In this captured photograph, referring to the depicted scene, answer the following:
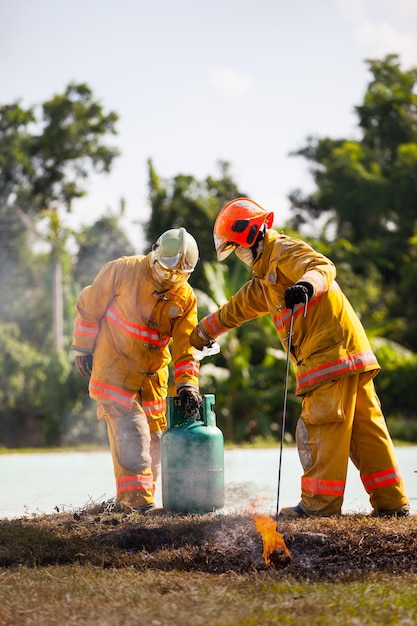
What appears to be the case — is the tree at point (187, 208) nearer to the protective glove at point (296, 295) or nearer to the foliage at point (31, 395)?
the foliage at point (31, 395)

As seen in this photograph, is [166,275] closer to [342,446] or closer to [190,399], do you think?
[190,399]

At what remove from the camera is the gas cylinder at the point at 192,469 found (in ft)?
Answer: 18.7

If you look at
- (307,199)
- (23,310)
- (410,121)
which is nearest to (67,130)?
(23,310)

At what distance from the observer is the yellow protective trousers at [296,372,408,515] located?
17.4ft

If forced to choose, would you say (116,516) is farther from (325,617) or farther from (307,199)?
(307,199)

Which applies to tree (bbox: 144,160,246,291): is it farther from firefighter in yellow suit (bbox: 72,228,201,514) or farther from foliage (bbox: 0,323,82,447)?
firefighter in yellow suit (bbox: 72,228,201,514)

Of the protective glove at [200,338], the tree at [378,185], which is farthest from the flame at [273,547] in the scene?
the tree at [378,185]

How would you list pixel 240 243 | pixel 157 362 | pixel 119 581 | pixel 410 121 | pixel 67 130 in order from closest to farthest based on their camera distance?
pixel 119 581
pixel 240 243
pixel 157 362
pixel 67 130
pixel 410 121

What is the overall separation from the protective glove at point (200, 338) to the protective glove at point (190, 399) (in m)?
0.34

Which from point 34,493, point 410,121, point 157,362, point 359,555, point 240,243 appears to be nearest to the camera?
point 359,555

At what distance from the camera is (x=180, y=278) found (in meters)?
6.02

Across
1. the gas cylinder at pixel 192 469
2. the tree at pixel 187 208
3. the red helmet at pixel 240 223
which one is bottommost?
the gas cylinder at pixel 192 469

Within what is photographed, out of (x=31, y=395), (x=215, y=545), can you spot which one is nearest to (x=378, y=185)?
(x=31, y=395)

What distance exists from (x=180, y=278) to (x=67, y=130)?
19.8 metres
